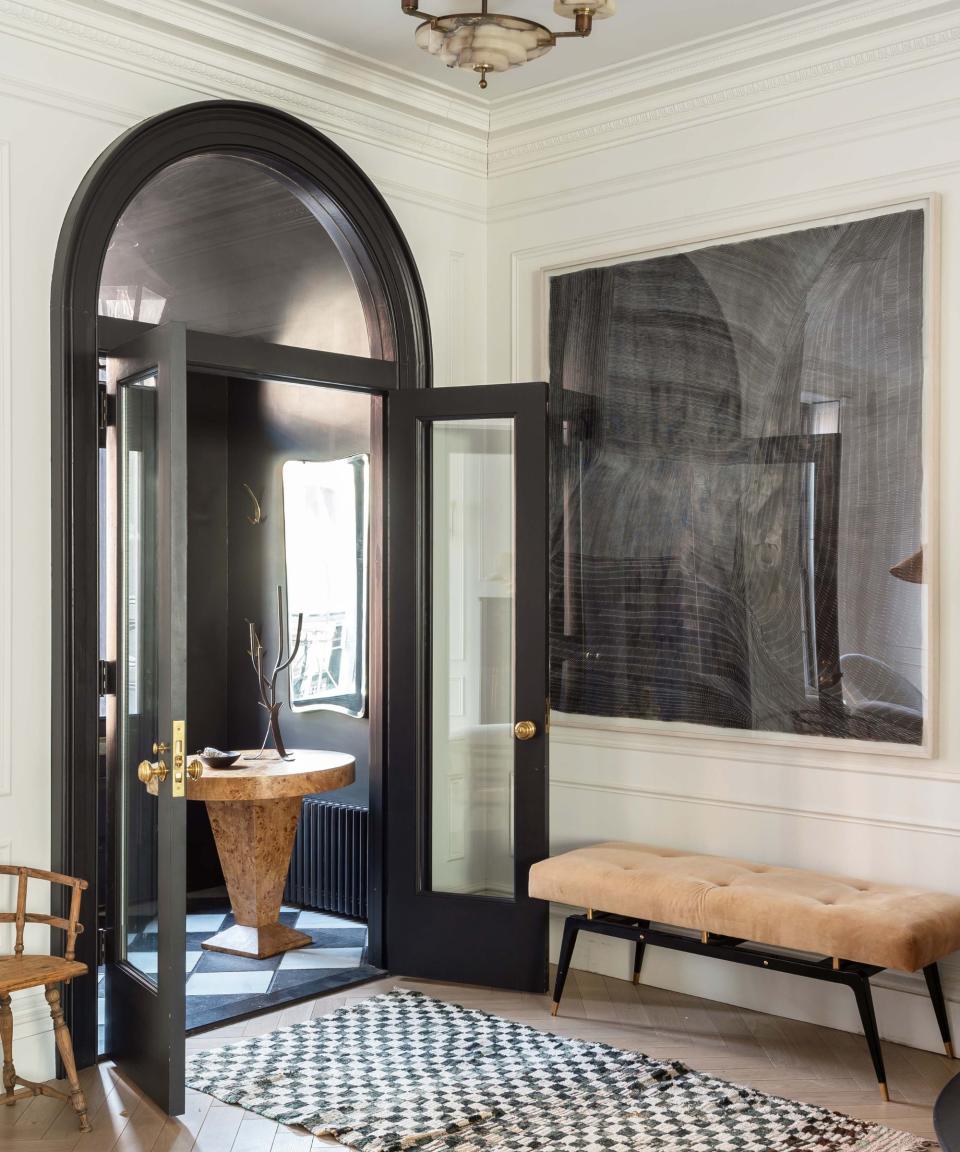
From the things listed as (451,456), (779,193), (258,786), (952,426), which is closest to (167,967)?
(258,786)

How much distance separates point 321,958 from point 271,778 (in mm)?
829

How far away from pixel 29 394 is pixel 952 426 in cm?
288

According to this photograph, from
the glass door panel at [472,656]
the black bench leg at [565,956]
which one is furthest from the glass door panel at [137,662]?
the black bench leg at [565,956]

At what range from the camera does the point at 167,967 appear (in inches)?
133

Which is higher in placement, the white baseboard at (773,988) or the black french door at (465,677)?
the black french door at (465,677)

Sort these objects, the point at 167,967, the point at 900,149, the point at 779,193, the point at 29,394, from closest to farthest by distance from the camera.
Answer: the point at 167,967 < the point at 29,394 < the point at 900,149 < the point at 779,193

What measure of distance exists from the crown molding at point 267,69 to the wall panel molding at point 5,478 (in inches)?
19.1

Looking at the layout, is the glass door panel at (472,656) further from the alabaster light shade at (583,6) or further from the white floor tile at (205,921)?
the alabaster light shade at (583,6)

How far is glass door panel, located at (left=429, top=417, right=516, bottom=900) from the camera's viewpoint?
4.51 m

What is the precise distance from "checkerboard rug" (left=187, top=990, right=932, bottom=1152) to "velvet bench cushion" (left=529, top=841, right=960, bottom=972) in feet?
1.45

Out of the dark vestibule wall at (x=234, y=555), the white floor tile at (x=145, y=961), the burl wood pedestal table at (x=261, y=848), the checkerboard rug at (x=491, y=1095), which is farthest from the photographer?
the dark vestibule wall at (x=234, y=555)

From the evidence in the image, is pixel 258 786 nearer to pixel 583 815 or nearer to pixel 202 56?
pixel 583 815

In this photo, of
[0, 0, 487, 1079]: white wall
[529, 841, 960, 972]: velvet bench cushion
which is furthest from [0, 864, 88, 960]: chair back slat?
[529, 841, 960, 972]: velvet bench cushion

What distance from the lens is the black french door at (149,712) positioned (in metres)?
3.38
